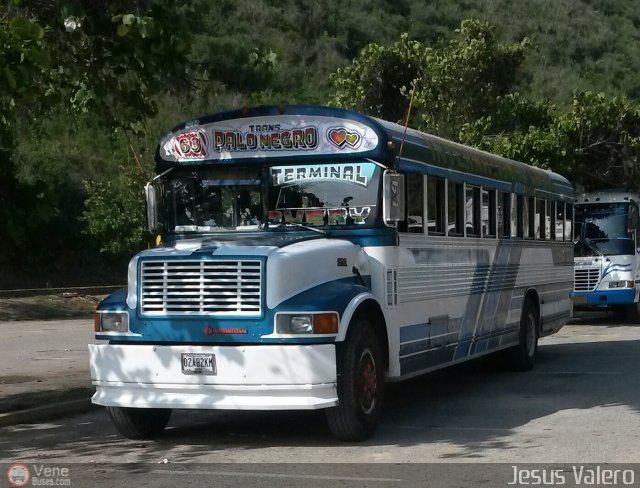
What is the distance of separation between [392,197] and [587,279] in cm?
1533

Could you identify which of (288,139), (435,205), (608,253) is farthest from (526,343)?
(608,253)

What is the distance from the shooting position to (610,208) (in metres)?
24.7

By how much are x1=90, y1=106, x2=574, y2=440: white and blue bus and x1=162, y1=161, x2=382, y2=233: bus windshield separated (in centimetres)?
1

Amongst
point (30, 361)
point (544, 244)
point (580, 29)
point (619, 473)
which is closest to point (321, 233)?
point (619, 473)

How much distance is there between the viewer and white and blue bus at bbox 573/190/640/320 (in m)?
24.1

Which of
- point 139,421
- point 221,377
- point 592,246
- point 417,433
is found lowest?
point 417,433

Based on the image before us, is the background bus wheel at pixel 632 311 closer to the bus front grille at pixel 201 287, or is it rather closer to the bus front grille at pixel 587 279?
the bus front grille at pixel 587 279

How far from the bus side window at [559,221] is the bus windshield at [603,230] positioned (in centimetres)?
709

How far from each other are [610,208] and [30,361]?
13.7 meters

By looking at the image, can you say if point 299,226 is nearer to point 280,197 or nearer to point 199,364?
point 280,197

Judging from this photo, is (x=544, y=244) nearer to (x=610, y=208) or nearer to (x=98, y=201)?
(x=610, y=208)

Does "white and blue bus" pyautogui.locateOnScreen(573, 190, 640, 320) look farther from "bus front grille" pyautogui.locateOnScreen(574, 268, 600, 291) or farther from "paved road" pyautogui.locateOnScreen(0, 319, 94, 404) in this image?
"paved road" pyautogui.locateOnScreen(0, 319, 94, 404)

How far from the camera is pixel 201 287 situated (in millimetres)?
9195

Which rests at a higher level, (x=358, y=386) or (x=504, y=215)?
(x=504, y=215)
